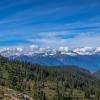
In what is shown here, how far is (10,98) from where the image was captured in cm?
9700

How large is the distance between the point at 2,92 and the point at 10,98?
9.56 m

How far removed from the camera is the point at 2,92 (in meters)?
106

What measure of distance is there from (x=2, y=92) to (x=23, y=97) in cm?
1044

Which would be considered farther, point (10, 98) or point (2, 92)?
point (2, 92)

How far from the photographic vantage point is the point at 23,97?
99.7 m

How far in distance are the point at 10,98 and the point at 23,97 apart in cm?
510
